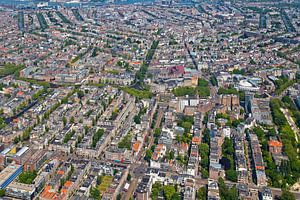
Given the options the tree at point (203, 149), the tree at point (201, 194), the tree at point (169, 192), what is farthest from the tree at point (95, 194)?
the tree at point (203, 149)

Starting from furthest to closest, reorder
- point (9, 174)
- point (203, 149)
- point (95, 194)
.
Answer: point (203, 149)
point (9, 174)
point (95, 194)

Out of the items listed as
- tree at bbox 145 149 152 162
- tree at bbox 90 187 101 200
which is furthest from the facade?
tree at bbox 145 149 152 162

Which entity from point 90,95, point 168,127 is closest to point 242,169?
point 168,127

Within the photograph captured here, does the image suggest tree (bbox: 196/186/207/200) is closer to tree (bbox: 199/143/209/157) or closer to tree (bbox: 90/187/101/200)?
tree (bbox: 199/143/209/157)

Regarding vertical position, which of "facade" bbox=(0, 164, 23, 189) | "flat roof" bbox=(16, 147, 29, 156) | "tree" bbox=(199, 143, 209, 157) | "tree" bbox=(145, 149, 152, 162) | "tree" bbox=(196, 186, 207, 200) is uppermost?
"tree" bbox=(199, 143, 209, 157)

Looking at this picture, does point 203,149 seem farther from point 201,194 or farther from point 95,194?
point 95,194

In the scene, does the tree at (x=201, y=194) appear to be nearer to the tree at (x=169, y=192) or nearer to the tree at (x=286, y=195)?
the tree at (x=169, y=192)

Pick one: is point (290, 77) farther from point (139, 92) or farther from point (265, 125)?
point (139, 92)

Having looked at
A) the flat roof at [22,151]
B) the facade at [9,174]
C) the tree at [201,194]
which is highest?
the flat roof at [22,151]

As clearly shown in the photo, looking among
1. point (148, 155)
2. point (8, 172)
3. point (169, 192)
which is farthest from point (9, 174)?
point (169, 192)

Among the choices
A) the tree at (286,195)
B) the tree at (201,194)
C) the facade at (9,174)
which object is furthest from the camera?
the facade at (9,174)

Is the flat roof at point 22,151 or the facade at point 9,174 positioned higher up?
the flat roof at point 22,151
